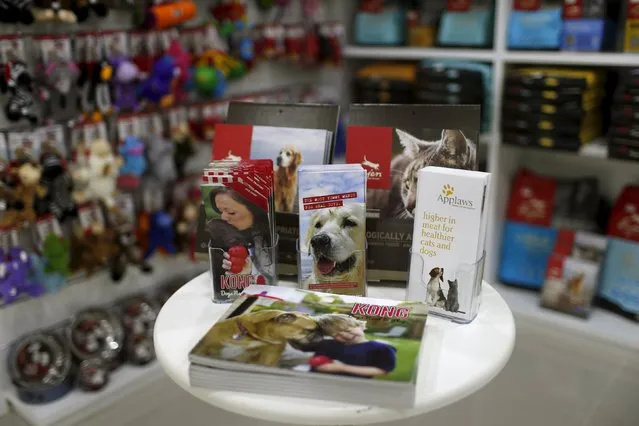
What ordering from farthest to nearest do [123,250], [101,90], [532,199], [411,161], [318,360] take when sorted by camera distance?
1. [532,199]
2. [123,250]
3. [101,90]
4. [411,161]
5. [318,360]

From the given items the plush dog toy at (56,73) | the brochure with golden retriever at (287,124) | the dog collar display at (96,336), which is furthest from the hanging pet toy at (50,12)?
the dog collar display at (96,336)

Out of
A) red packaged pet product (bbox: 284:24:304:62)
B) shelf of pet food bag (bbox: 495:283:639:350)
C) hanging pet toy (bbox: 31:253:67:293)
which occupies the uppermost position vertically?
red packaged pet product (bbox: 284:24:304:62)

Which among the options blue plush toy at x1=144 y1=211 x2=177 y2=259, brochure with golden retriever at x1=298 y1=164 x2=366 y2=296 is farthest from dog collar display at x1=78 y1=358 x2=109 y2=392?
brochure with golden retriever at x1=298 y1=164 x2=366 y2=296

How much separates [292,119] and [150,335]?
1176 mm

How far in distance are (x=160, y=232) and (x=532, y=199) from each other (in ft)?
4.70

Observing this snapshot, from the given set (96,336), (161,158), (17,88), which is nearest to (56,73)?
(17,88)

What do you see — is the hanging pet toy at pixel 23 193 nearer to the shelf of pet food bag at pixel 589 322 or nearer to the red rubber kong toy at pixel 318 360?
the red rubber kong toy at pixel 318 360

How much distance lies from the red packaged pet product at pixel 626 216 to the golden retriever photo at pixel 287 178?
146 cm

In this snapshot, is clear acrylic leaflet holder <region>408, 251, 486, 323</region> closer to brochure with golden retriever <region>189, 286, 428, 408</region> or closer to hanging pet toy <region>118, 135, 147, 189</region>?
brochure with golden retriever <region>189, 286, 428, 408</region>

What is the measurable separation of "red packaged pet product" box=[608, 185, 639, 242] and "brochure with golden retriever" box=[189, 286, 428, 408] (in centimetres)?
146

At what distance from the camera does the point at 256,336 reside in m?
0.82

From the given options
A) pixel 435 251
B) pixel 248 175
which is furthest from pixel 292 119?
pixel 435 251

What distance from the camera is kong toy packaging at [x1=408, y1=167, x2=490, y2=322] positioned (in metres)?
0.91

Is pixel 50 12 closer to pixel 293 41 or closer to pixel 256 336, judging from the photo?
pixel 293 41
